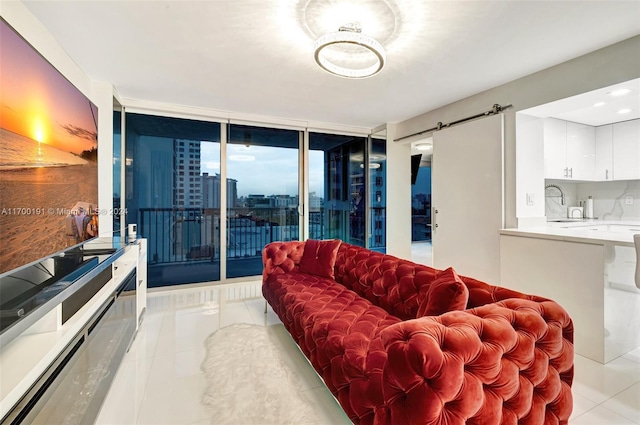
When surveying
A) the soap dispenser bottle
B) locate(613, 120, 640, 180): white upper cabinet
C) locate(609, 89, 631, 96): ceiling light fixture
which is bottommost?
the soap dispenser bottle

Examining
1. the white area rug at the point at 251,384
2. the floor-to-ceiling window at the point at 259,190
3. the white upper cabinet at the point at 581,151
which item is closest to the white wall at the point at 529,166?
the white upper cabinet at the point at 581,151

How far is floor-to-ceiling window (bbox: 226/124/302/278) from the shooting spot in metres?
4.27

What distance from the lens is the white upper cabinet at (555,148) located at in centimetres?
337

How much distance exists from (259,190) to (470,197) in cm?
294

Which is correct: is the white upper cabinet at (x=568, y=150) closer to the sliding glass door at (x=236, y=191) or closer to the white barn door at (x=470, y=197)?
the white barn door at (x=470, y=197)

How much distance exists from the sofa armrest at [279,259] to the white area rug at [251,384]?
0.69 m

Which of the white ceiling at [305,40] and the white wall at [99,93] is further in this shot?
the white wall at [99,93]

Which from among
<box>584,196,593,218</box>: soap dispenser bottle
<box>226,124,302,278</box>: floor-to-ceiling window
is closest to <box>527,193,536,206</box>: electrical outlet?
<box>584,196,593,218</box>: soap dispenser bottle

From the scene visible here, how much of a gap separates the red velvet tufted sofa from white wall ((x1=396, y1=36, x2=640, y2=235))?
1.98m

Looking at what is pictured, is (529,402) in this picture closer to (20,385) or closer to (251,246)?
(20,385)

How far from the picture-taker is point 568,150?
3.53 metres

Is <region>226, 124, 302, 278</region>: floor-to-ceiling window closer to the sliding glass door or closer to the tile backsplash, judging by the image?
the sliding glass door

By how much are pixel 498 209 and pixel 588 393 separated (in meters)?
1.75

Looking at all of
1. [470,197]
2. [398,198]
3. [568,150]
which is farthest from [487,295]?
[398,198]
